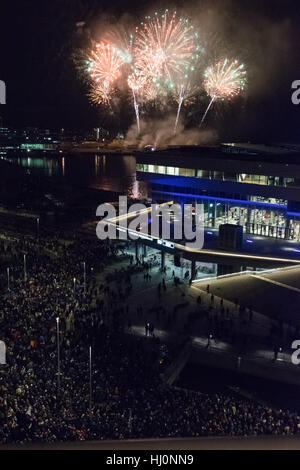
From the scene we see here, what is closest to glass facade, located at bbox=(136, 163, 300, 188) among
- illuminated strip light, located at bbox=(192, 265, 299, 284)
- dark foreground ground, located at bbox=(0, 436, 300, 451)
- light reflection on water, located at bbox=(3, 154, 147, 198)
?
illuminated strip light, located at bbox=(192, 265, 299, 284)

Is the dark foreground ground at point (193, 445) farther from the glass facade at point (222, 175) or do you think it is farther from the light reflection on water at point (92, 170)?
the light reflection on water at point (92, 170)

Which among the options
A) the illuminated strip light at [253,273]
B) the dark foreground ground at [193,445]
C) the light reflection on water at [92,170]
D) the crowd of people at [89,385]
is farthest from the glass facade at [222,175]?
the light reflection on water at [92,170]

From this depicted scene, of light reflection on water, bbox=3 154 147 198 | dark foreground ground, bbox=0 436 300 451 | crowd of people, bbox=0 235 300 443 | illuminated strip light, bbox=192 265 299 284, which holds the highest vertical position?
light reflection on water, bbox=3 154 147 198

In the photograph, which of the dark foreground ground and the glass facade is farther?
the glass facade

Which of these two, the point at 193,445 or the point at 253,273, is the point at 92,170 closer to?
the point at 253,273

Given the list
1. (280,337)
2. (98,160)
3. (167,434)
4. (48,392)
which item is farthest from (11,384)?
(98,160)

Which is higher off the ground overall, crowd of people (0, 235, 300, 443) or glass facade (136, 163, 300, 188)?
glass facade (136, 163, 300, 188)

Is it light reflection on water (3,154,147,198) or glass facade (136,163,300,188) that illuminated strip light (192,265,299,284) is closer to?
glass facade (136,163,300,188)
